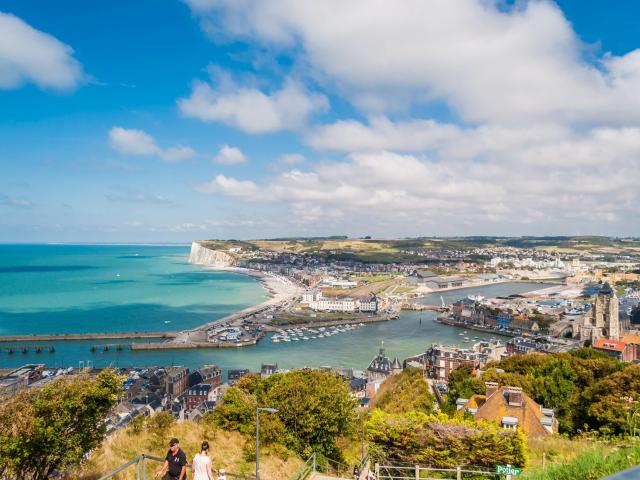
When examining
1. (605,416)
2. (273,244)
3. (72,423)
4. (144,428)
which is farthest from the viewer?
(273,244)

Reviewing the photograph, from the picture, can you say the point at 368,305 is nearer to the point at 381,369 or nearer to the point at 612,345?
the point at 381,369

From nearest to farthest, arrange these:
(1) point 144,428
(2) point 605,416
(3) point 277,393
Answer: (1) point 144,428 < (3) point 277,393 < (2) point 605,416

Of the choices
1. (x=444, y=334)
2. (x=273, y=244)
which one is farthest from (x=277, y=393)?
(x=273, y=244)

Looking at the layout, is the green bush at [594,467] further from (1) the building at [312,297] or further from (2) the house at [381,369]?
(1) the building at [312,297]

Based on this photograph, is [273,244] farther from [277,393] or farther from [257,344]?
[277,393]

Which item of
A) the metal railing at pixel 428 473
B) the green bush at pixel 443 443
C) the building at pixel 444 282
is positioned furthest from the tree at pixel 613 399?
the building at pixel 444 282

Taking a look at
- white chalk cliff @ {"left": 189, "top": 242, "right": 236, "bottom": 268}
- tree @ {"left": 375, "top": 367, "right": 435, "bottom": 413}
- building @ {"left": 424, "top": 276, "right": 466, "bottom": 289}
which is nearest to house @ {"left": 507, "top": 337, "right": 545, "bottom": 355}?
tree @ {"left": 375, "top": 367, "right": 435, "bottom": 413}
